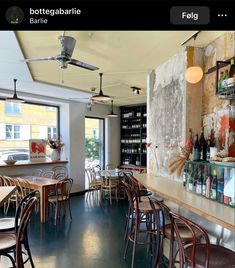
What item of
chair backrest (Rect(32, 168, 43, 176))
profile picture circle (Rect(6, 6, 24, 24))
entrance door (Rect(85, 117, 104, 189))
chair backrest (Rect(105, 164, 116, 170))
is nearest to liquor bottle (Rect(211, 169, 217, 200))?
profile picture circle (Rect(6, 6, 24, 24))

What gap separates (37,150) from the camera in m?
6.08

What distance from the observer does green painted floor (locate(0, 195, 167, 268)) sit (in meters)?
2.86

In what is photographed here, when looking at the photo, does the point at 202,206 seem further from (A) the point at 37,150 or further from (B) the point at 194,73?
(A) the point at 37,150

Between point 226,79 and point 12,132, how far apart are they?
5180 millimetres

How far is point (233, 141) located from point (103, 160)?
580 cm

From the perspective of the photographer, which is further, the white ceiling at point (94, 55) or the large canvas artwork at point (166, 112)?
the large canvas artwork at point (166, 112)

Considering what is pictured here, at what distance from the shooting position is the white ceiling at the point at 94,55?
2.62 metres

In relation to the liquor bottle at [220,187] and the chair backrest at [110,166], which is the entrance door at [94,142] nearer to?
the chair backrest at [110,166]

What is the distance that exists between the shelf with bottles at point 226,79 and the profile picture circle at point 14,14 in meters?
1.78

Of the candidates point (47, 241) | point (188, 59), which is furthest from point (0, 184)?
point (188, 59)

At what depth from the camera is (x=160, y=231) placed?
7.52 ft

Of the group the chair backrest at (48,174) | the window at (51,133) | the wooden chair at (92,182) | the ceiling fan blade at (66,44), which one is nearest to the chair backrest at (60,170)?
the chair backrest at (48,174)

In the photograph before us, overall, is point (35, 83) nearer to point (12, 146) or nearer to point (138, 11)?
point (12, 146)

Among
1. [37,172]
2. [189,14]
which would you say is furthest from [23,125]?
[189,14]
